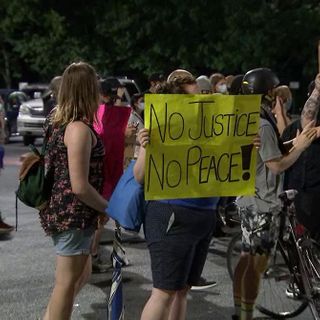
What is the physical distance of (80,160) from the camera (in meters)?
4.60

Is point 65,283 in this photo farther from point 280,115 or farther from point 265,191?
point 280,115

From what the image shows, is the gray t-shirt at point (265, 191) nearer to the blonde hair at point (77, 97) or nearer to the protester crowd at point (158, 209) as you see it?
the protester crowd at point (158, 209)

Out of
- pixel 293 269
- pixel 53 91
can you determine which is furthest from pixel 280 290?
pixel 53 91

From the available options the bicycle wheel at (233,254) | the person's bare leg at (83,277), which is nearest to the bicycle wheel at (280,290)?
the bicycle wheel at (233,254)

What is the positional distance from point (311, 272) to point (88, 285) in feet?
7.11

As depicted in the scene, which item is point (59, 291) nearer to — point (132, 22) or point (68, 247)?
point (68, 247)

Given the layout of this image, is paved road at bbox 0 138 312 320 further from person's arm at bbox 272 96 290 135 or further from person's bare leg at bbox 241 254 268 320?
person's arm at bbox 272 96 290 135

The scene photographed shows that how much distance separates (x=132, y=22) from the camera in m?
30.0

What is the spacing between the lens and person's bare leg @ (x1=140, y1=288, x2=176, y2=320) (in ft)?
14.7

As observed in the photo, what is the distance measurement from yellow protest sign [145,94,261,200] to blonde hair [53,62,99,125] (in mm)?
560

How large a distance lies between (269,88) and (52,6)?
2857 centimetres

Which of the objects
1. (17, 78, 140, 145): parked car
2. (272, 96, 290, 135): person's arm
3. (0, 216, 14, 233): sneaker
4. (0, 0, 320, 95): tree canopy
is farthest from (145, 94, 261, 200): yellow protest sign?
(0, 0, 320, 95): tree canopy

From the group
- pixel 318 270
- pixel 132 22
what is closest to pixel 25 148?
pixel 132 22

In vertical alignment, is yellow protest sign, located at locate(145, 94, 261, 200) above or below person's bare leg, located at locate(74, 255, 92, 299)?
above
